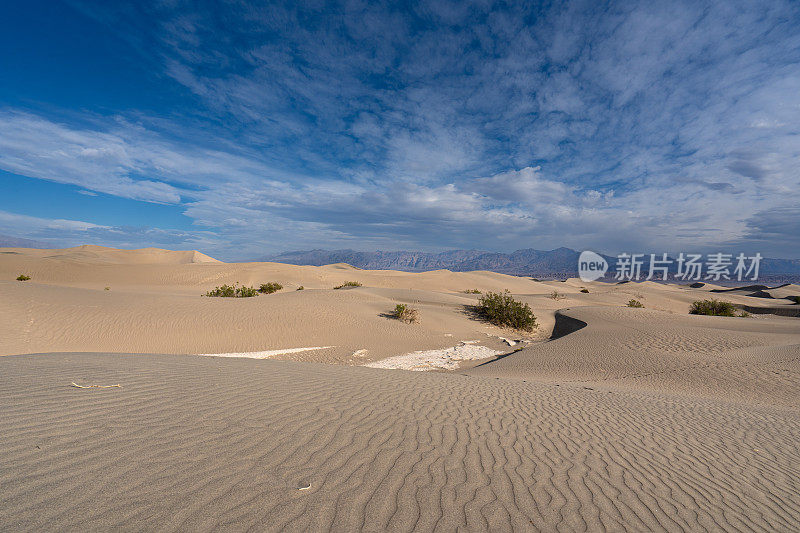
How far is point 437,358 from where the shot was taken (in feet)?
39.3

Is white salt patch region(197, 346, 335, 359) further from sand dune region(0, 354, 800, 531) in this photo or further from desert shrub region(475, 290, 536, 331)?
desert shrub region(475, 290, 536, 331)

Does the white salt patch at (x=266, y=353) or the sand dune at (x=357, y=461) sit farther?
the white salt patch at (x=266, y=353)

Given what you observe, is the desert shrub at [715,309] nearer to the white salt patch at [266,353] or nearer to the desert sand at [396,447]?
the desert sand at [396,447]

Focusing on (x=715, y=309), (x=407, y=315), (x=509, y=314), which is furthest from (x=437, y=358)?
(x=715, y=309)

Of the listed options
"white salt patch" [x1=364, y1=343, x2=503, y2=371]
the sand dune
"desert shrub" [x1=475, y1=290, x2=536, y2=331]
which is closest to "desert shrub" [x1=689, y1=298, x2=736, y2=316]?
"desert shrub" [x1=475, y1=290, x2=536, y2=331]

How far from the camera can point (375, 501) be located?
7.90 feet

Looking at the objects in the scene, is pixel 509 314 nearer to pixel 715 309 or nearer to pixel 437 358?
pixel 437 358

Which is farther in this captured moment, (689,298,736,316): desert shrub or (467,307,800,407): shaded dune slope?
(689,298,736,316): desert shrub

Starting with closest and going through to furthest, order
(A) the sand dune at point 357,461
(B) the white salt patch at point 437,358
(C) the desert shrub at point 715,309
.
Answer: (A) the sand dune at point 357,461 < (B) the white salt patch at point 437,358 < (C) the desert shrub at point 715,309

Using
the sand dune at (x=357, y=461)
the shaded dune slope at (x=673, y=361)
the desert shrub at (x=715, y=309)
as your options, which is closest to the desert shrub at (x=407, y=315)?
the shaded dune slope at (x=673, y=361)

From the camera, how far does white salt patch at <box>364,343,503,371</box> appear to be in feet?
35.6

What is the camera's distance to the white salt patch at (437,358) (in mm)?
10852

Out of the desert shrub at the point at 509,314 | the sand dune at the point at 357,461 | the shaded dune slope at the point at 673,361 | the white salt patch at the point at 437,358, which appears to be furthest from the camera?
the desert shrub at the point at 509,314

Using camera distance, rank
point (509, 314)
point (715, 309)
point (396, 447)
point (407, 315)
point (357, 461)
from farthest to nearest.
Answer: point (715, 309)
point (509, 314)
point (407, 315)
point (396, 447)
point (357, 461)
